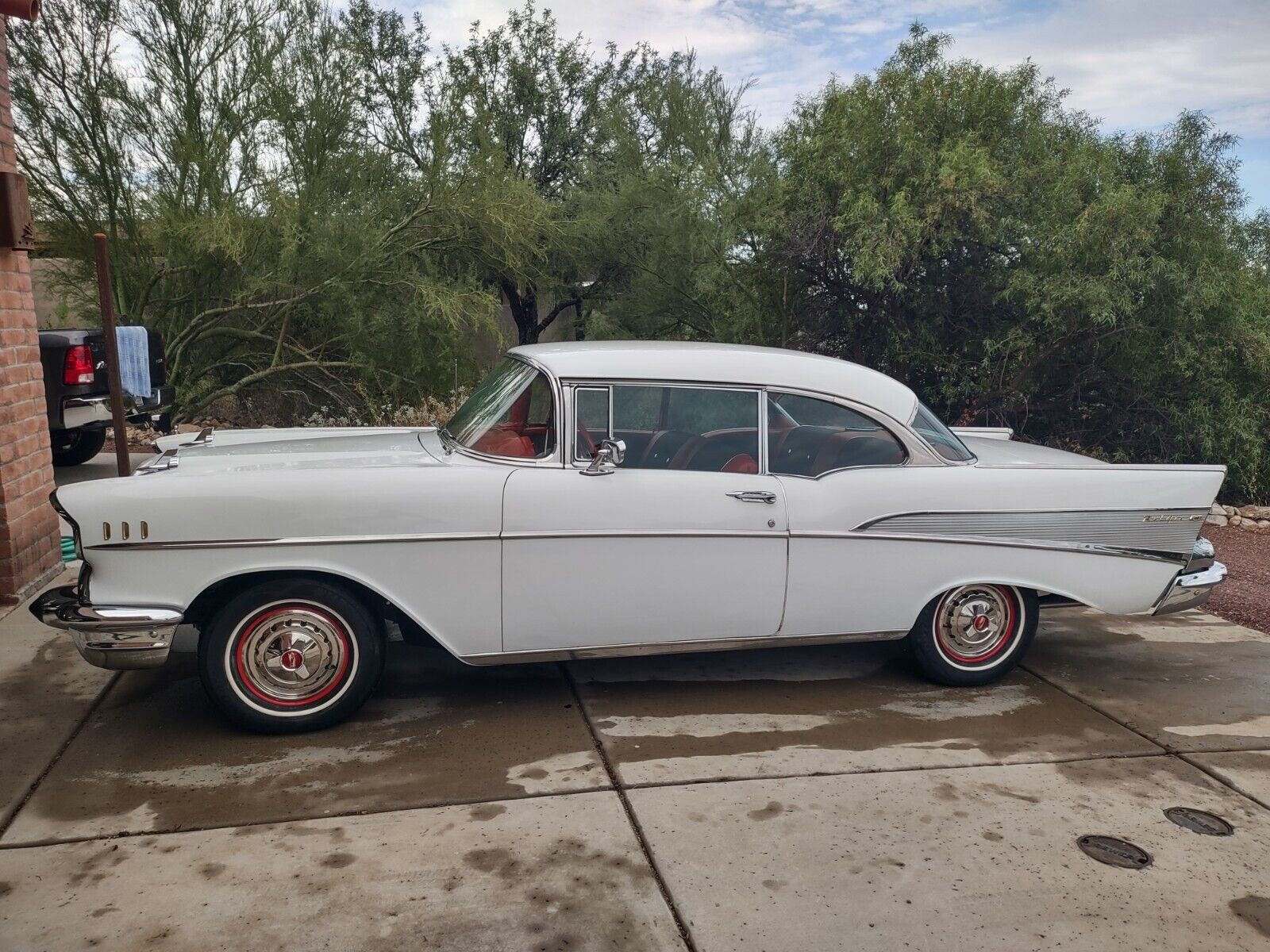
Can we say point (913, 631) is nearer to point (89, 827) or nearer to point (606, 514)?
point (606, 514)

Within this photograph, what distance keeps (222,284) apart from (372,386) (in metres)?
1.99

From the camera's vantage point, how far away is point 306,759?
3986mm

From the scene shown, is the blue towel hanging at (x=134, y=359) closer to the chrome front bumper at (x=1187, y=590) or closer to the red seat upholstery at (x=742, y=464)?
the red seat upholstery at (x=742, y=464)

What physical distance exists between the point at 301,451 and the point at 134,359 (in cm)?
522

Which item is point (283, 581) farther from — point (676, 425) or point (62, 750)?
point (676, 425)

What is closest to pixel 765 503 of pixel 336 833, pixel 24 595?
pixel 336 833

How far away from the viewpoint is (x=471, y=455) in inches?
177

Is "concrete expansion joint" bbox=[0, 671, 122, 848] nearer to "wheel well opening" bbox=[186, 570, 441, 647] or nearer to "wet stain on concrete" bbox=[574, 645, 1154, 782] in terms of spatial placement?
"wheel well opening" bbox=[186, 570, 441, 647]

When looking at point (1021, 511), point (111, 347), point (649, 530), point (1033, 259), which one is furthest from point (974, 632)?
point (1033, 259)

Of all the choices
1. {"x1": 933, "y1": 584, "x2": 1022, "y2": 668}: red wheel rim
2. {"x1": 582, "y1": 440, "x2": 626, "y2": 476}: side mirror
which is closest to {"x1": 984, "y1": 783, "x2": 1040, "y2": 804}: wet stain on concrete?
{"x1": 933, "y1": 584, "x2": 1022, "y2": 668}: red wheel rim

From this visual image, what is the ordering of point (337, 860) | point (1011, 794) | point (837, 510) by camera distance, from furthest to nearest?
point (837, 510) → point (1011, 794) → point (337, 860)

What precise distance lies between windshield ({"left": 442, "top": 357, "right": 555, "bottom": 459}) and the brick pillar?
262cm

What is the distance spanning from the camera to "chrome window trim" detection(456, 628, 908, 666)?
438cm

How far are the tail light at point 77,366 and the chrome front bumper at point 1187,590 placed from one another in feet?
26.0
